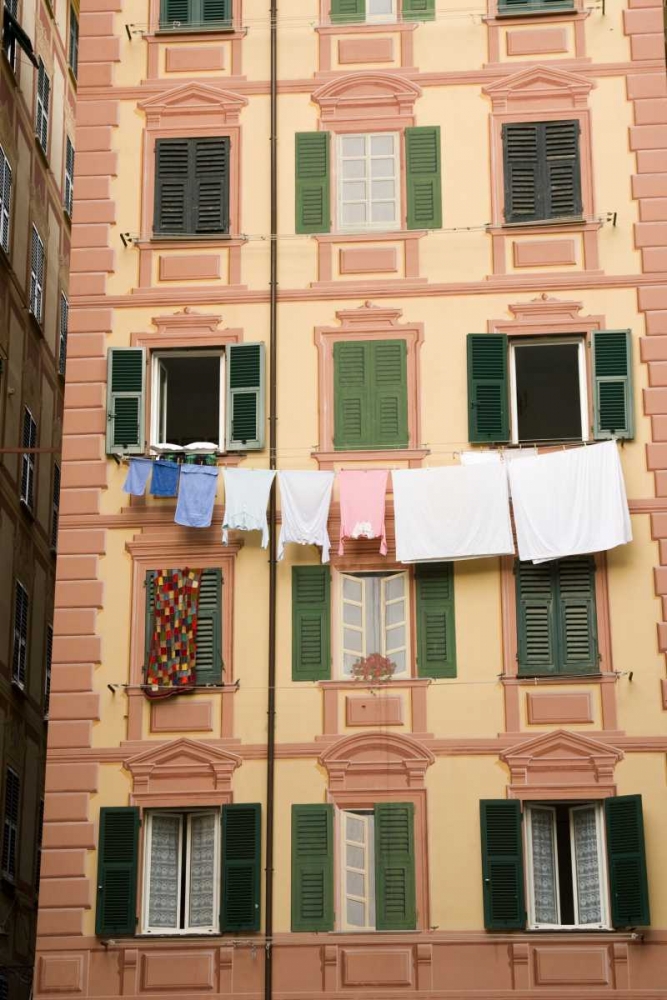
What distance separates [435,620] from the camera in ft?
98.3

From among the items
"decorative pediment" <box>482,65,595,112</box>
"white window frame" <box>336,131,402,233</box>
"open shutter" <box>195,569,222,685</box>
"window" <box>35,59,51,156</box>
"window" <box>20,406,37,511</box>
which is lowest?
"open shutter" <box>195,569,222,685</box>

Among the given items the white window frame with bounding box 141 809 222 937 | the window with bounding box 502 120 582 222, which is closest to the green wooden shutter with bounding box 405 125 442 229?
the window with bounding box 502 120 582 222

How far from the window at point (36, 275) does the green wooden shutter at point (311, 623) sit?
11.8 meters

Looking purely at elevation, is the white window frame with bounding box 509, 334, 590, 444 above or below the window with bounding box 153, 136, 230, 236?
below

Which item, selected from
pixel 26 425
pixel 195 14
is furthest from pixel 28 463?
pixel 195 14

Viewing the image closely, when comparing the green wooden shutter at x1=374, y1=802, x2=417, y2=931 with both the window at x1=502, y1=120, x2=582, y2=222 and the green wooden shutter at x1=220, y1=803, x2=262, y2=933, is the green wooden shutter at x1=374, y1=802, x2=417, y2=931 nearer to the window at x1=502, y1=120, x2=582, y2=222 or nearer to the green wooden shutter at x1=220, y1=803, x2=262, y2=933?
the green wooden shutter at x1=220, y1=803, x2=262, y2=933

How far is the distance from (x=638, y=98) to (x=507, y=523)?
7676 millimetres

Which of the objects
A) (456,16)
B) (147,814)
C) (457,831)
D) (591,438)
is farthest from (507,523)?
(456,16)

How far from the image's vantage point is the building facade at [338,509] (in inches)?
1128

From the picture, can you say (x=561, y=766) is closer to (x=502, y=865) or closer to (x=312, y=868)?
(x=502, y=865)

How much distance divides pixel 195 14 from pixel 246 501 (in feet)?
29.1

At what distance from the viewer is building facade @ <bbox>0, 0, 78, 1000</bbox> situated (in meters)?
36.8

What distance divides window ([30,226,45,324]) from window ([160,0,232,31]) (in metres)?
7.50

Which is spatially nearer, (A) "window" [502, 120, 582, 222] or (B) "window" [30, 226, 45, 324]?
(A) "window" [502, 120, 582, 222]
